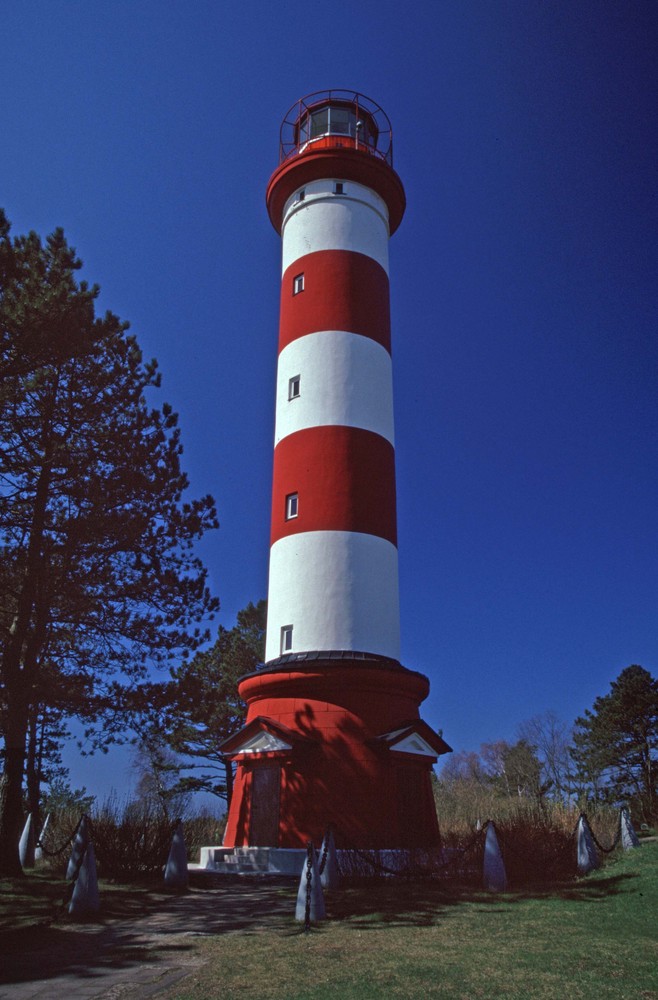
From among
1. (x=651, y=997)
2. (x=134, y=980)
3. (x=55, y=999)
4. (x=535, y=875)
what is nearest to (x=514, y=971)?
(x=651, y=997)

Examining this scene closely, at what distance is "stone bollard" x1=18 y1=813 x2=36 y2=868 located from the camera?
17859mm

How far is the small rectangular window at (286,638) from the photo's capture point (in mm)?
17703

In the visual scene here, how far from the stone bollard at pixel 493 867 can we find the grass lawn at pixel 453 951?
686 mm

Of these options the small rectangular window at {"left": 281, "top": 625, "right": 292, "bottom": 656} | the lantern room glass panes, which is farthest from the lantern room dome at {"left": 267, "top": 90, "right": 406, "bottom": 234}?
the small rectangular window at {"left": 281, "top": 625, "right": 292, "bottom": 656}

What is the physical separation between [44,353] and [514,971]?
1308 centimetres

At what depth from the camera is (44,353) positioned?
1470cm

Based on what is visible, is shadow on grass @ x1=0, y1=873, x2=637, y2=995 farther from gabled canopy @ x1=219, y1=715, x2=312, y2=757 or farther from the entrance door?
gabled canopy @ x1=219, y1=715, x2=312, y2=757

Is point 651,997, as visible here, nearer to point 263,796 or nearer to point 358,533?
point 263,796

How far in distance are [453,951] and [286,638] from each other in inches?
404

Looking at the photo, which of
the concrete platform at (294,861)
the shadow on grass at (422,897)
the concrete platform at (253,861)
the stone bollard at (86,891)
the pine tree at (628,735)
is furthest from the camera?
the pine tree at (628,735)

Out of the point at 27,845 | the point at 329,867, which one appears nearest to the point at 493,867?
the point at 329,867

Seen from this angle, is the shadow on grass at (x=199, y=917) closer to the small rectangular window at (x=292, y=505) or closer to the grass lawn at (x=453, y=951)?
the grass lawn at (x=453, y=951)

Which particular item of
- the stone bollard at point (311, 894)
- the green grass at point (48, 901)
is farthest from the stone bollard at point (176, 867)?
the stone bollard at point (311, 894)

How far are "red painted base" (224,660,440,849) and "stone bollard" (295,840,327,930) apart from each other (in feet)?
16.8
